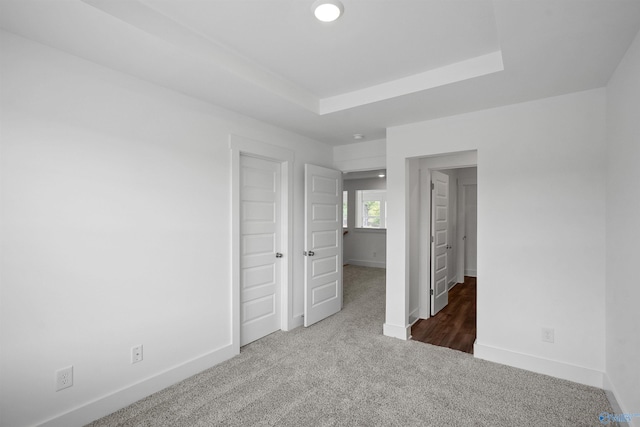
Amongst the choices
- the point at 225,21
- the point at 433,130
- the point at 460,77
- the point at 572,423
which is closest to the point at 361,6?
the point at 225,21

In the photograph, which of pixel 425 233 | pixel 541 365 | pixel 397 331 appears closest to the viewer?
pixel 541 365

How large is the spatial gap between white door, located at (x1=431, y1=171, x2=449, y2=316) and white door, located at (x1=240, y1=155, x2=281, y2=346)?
81.7 inches

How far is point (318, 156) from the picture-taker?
4141 mm

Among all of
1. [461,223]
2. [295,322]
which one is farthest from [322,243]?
[461,223]

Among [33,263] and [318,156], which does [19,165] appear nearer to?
[33,263]

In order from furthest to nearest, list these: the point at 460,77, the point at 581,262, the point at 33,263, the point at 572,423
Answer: the point at 581,262 → the point at 460,77 → the point at 572,423 → the point at 33,263

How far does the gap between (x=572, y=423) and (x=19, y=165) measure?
3800 millimetres

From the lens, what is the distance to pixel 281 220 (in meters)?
3.65

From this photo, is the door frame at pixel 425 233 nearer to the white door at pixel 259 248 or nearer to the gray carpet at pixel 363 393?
the gray carpet at pixel 363 393

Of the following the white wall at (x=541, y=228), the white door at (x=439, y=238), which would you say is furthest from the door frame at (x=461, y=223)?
the white wall at (x=541, y=228)

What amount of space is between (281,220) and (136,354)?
1929 millimetres

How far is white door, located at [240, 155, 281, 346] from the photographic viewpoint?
323cm

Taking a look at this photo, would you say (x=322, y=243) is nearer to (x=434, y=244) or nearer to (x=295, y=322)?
(x=295, y=322)

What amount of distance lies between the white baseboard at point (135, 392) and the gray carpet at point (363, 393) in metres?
0.06
